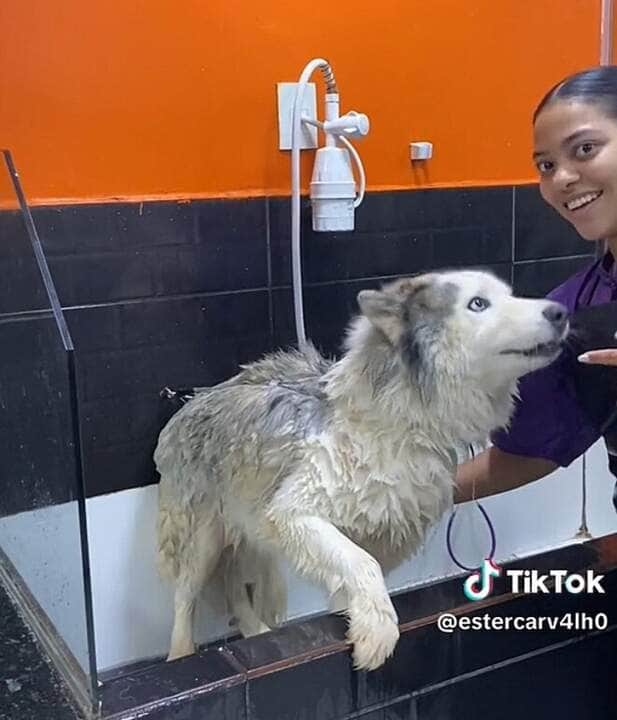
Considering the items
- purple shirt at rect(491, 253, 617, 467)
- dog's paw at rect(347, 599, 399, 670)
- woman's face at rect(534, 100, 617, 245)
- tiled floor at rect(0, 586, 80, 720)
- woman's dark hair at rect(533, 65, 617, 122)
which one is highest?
woman's dark hair at rect(533, 65, 617, 122)

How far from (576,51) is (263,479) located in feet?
4.43

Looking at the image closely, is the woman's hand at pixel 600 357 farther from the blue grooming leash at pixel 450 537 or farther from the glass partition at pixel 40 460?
the glass partition at pixel 40 460

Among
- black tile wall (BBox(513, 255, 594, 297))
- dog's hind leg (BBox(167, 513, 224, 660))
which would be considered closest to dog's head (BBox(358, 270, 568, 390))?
dog's hind leg (BBox(167, 513, 224, 660))

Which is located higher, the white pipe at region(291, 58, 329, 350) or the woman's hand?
the white pipe at region(291, 58, 329, 350)

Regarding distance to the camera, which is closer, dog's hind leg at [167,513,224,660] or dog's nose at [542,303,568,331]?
dog's nose at [542,303,568,331]

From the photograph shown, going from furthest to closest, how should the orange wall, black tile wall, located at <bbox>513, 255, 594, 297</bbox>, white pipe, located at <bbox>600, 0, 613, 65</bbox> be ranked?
white pipe, located at <bbox>600, 0, 613, 65</bbox>
black tile wall, located at <bbox>513, 255, 594, 297</bbox>
the orange wall

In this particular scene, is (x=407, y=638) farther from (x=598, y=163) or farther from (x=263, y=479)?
(x=598, y=163)

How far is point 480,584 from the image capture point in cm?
127

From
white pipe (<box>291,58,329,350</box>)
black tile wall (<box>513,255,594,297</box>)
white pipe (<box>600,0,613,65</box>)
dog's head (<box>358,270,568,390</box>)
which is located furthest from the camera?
white pipe (<box>600,0,613,65</box>)

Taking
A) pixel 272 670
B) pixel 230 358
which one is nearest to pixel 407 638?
pixel 272 670

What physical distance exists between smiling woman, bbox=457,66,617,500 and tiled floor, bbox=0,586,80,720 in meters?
0.67

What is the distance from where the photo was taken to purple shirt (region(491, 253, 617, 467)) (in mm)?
1311

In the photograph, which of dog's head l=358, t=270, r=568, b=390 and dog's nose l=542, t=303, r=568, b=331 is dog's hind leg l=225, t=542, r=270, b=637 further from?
dog's nose l=542, t=303, r=568, b=331

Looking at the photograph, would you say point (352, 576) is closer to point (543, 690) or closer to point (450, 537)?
point (543, 690)
